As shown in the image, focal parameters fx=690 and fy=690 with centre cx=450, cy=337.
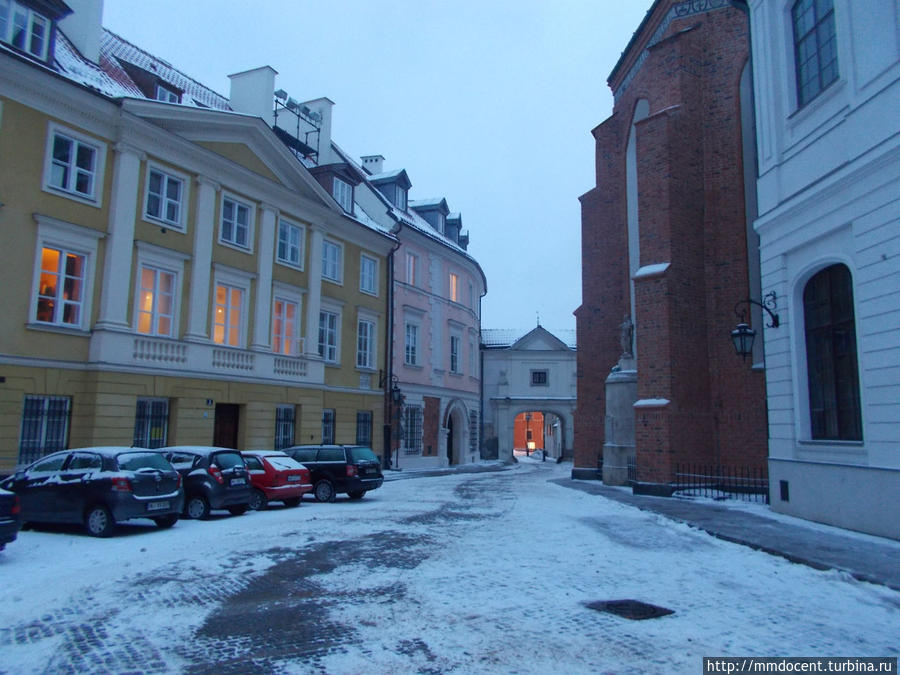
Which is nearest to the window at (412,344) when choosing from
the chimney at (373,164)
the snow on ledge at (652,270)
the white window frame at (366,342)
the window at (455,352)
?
the white window frame at (366,342)

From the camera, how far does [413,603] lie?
261 inches

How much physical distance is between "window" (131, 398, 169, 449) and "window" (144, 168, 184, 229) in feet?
17.1

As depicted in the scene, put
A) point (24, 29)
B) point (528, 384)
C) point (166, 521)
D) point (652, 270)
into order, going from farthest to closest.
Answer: point (528, 384) < point (652, 270) < point (24, 29) < point (166, 521)

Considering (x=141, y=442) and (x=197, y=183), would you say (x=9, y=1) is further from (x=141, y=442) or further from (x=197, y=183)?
(x=141, y=442)

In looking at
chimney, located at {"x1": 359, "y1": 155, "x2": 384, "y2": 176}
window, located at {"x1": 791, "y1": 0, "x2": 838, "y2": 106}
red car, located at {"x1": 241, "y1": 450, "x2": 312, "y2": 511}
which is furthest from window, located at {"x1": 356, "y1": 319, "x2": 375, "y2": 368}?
window, located at {"x1": 791, "y1": 0, "x2": 838, "y2": 106}

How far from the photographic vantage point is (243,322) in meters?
22.6

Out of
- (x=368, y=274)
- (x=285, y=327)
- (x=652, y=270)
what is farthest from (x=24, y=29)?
(x=652, y=270)

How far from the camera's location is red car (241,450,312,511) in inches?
606

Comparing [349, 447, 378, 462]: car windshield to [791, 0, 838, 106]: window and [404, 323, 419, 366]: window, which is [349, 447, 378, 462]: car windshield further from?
[404, 323, 419, 366]: window

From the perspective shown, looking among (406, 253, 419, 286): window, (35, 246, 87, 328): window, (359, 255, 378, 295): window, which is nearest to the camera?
(35, 246, 87, 328): window

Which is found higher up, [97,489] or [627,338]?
[627,338]

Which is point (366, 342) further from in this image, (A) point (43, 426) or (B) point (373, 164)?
(B) point (373, 164)

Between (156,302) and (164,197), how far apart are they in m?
3.07

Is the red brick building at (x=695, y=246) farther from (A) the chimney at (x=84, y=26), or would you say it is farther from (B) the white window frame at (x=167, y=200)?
(A) the chimney at (x=84, y=26)
